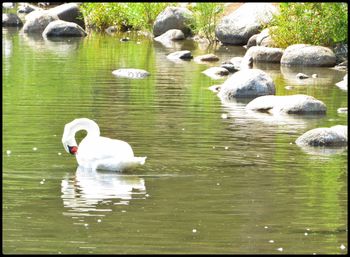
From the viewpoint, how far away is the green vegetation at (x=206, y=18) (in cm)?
3566

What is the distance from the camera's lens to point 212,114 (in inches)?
760

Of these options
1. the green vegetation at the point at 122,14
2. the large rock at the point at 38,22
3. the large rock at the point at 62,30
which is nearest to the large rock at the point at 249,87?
the large rock at the point at 62,30

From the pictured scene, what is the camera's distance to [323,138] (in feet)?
52.5

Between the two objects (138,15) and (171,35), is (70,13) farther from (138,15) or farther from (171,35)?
(171,35)

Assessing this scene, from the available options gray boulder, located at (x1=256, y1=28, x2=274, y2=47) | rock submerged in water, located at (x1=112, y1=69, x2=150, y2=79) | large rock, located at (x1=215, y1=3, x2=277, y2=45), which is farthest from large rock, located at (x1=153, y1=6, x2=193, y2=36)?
rock submerged in water, located at (x1=112, y1=69, x2=150, y2=79)

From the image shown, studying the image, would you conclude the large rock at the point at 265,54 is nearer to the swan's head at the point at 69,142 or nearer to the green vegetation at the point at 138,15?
the green vegetation at the point at 138,15

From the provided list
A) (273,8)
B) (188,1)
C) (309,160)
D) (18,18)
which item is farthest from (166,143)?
(18,18)

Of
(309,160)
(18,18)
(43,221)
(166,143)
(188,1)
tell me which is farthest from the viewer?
(18,18)

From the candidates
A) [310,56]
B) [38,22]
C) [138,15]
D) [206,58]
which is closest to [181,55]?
[206,58]

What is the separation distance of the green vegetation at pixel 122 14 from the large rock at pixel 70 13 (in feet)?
1.05

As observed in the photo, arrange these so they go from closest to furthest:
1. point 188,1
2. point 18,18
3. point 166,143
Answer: point 166,143 < point 188,1 < point 18,18

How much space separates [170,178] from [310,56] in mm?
15849

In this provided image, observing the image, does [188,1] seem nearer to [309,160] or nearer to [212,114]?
[212,114]

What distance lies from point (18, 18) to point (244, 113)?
943 inches
